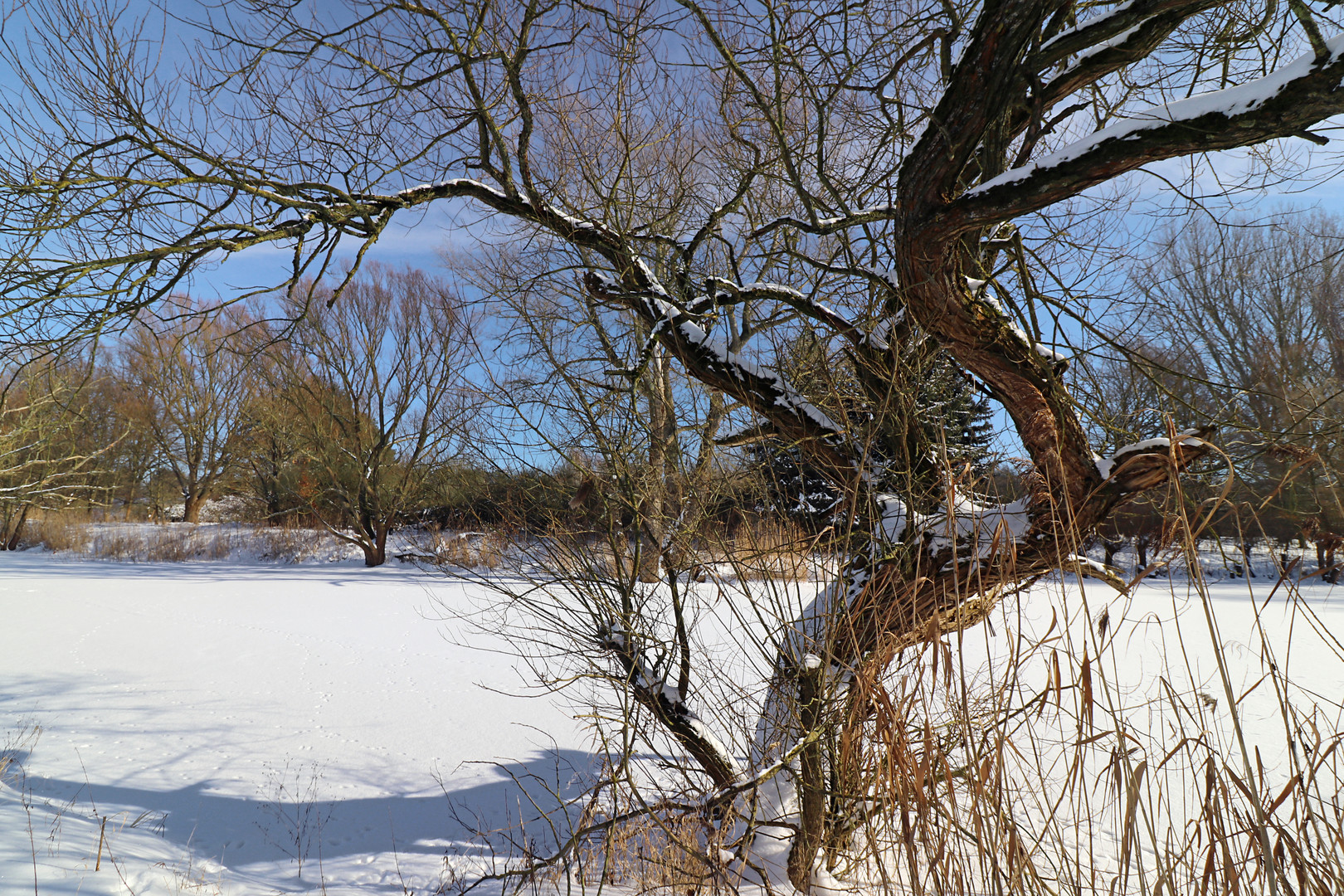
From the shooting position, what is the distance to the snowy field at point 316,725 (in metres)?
3.13

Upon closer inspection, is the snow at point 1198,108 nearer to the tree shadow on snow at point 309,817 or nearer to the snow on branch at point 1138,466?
the snow on branch at point 1138,466

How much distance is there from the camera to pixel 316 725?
5.45 m

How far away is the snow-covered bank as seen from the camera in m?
3.54

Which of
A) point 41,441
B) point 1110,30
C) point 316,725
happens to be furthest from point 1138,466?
point 41,441

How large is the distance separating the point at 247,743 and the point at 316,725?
0.50 m

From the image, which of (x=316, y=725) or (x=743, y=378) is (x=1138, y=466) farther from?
(x=316, y=725)

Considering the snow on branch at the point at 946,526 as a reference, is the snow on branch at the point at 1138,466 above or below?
above

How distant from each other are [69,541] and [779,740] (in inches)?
787

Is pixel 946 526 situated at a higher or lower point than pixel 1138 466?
lower

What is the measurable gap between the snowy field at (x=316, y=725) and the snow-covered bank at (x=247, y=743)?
0.02 meters

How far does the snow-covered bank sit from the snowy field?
19mm

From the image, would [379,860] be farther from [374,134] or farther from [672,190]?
[672,190]

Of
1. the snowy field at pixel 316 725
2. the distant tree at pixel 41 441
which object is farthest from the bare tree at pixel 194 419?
the snowy field at pixel 316 725

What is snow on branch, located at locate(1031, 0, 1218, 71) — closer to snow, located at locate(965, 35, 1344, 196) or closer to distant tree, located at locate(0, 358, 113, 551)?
snow, located at locate(965, 35, 1344, 196)
